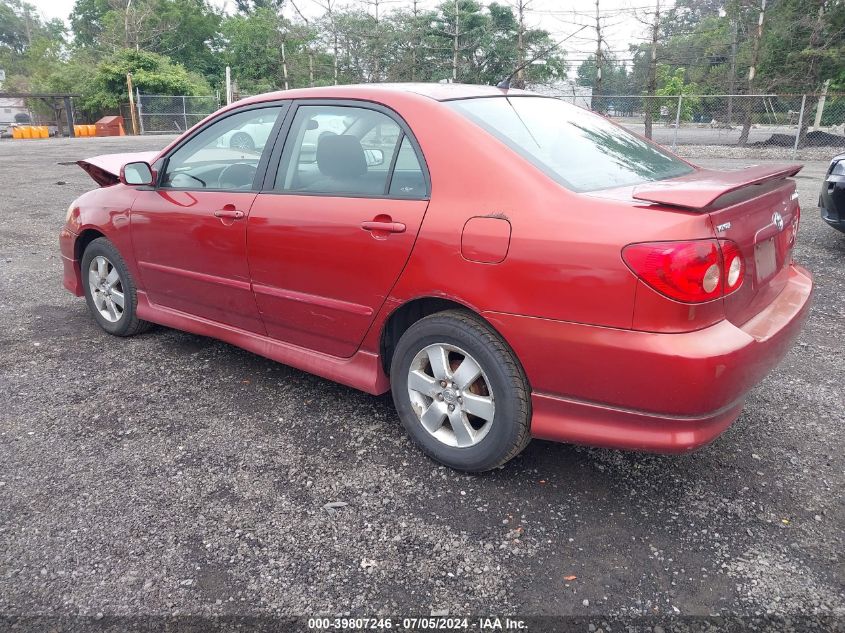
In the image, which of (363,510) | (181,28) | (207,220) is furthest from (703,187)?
(181,28)

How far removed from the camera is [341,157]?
10.3ft

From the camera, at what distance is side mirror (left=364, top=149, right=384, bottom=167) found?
9.89 ft

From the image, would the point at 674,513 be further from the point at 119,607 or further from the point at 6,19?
the point at 6,19

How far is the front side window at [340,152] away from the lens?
299cm

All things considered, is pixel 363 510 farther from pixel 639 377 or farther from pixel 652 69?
pixel 652 69

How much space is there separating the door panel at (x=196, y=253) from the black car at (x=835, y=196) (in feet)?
18.5

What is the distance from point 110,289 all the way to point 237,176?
5.17ft

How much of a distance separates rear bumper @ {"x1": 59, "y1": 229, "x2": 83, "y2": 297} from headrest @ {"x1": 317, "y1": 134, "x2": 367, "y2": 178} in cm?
244

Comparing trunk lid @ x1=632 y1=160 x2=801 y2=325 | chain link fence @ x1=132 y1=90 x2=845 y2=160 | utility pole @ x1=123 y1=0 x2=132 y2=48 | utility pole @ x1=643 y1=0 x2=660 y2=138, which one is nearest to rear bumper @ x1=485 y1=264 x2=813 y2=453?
trunk lid @ x1=632 y1=160 x2=801 y2=325

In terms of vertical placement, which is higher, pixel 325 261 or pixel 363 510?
pixel 325 261

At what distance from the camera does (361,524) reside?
258 centimetres

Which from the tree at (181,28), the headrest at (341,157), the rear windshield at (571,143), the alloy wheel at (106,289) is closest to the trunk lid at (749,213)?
the rear windshield at (571,143)

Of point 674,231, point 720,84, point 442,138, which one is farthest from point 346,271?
point 720,84

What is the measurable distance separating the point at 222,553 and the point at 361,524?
0.53m
